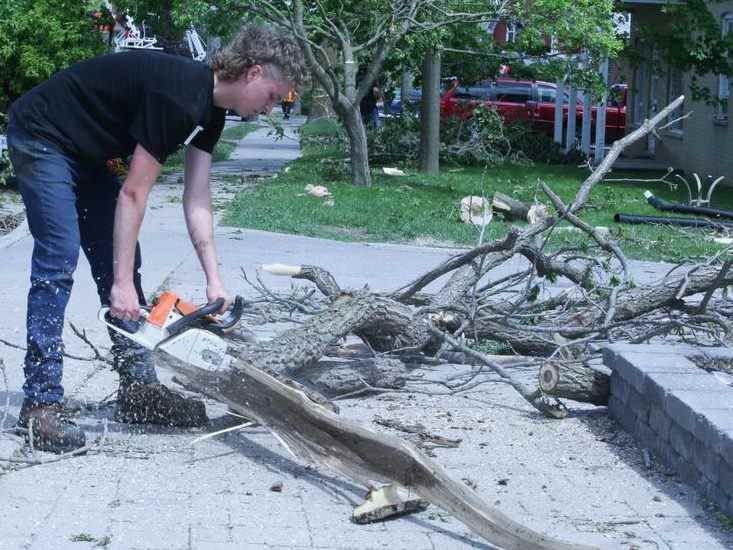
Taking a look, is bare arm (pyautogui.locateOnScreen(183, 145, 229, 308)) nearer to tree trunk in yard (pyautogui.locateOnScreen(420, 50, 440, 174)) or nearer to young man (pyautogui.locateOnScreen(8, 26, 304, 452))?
young man (pyautogui.locateOnScreen(8, 26, 304, 452))

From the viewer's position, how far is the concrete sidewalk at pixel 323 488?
4156mm

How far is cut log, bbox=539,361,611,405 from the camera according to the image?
563 centimetres

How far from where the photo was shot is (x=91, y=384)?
20.0 feet

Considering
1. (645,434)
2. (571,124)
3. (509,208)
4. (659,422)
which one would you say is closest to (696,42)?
(509,208)

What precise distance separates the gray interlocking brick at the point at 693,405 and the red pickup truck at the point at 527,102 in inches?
761

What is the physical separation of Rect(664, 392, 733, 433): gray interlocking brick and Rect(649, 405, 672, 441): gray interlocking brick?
0.20ft

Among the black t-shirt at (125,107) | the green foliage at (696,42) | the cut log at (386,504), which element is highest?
the green foliage at (696,42)

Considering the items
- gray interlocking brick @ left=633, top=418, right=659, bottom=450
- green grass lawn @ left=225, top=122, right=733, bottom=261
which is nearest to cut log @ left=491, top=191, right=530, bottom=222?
green grass lawn @ left=225, top=122, right=733, bottom=261

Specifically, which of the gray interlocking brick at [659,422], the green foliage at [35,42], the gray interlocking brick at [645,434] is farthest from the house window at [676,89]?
the gray interlocking brick at [659,422]

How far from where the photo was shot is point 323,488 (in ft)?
15.4

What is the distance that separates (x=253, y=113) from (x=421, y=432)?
159 centimetres

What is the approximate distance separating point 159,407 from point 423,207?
971 cm

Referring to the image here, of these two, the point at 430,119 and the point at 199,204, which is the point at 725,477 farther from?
the point at 430,119

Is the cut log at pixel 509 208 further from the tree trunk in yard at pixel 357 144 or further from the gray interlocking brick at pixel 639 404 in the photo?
the gray interlocking brick at pixel 639 404
